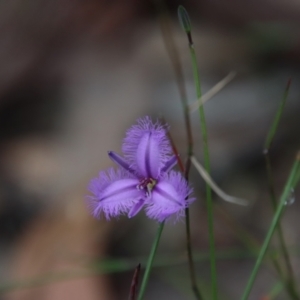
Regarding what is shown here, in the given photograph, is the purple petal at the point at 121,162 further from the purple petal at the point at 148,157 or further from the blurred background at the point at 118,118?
the blurred background at the point at 118,118

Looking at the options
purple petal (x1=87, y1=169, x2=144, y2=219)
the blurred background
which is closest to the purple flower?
purple petal (x1=87, y1=169, x2=144, y2=219)

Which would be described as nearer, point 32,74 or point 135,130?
point 135,130

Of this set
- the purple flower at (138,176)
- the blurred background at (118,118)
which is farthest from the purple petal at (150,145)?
the blurred background at (118,118)

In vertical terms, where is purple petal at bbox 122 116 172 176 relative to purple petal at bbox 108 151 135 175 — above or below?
above

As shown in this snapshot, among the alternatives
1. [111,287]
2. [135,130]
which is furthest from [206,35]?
[135,130]

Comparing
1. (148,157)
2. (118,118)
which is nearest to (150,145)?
(148,157)

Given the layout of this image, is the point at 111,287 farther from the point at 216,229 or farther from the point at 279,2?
the point at 279,2

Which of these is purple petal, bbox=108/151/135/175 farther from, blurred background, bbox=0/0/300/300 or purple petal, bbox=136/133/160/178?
blurred background, bbox=0/0/300/300
